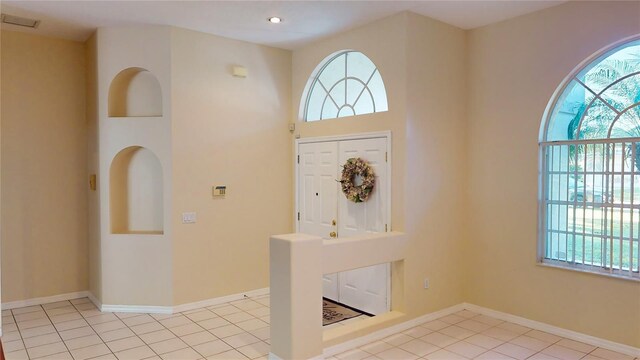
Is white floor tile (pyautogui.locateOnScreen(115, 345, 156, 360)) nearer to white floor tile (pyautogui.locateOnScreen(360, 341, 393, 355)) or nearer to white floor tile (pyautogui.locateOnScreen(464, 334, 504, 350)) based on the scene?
white floor tile (pyautogui.locateOnScreen(360, 341, 393, 355))

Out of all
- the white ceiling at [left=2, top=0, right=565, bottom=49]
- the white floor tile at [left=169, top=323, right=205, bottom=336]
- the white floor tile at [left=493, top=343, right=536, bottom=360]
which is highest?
the white ceiling at [left=2, top=0, right=565, bottom=49]

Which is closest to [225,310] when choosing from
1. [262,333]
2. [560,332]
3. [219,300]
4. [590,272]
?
[219,300]

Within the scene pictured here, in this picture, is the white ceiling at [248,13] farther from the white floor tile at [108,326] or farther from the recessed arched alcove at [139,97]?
the white floor tile at [108,326]

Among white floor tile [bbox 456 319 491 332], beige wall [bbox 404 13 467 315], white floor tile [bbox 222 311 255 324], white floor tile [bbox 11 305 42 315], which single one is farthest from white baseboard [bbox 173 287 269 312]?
white floor tile [bbox 456 319 491 332]

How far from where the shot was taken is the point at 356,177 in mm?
4473

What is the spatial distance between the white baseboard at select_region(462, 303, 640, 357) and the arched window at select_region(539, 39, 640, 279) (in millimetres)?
594

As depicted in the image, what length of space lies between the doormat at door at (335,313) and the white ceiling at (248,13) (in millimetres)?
3068

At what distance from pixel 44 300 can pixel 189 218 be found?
78.9 inches

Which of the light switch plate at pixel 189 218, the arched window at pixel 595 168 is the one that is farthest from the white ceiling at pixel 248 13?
the light switch plate at pixel 189 218

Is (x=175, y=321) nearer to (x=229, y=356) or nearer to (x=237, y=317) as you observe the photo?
(x=237, y=317)

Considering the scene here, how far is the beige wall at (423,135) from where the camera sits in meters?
4.06

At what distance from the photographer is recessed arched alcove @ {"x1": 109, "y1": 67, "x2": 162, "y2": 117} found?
4711 mm

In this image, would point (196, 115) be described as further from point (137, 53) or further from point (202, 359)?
point (202, 359)

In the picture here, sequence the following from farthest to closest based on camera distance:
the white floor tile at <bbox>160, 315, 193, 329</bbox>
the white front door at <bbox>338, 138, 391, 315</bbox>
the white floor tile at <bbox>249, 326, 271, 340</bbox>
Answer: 1. the white front door at <bbox>338, 138, 391, 315</bbox>
2. the white floor tile at <bbox>160, 315, 193, 329</bbox>
3. the white floor tile at <bbox>249, 326, 271, 340</bbox>
